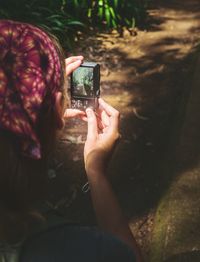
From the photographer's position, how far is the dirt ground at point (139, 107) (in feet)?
12.3

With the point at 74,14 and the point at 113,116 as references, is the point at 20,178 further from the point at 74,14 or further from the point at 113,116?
the point at 74,14

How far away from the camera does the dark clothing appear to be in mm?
1315

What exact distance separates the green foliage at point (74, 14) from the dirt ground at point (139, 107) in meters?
0.18

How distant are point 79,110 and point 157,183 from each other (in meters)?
1.73

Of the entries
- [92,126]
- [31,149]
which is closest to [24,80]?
[31,149]

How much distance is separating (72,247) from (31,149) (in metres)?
0.27

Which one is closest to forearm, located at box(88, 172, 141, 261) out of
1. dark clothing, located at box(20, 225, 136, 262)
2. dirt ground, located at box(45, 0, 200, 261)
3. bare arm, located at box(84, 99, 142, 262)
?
bare arm, located at box(84, 99, 142, 262)

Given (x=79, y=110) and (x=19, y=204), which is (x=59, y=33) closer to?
(x=79, y=110)

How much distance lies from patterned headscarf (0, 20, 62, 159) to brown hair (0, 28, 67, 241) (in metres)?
0.03

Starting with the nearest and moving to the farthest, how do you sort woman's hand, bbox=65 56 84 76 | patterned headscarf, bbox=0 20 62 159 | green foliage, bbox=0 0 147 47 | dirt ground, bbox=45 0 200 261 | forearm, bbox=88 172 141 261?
1. patterned headscarf, bbox=0 20 62 159
2. forearm, bbox=88 172 141 261
3. woman's hand, bbox=65 56 84 76
4. dirt ground, bbox=45 0 200 261
5. green foliage, bbox=0 0 147 47

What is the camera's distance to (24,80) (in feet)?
4.29

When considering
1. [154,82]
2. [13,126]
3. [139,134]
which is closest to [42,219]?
[13,126]

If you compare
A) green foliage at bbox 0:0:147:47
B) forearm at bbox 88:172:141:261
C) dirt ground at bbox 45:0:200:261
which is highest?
forearm at bbox 88:172:141:261

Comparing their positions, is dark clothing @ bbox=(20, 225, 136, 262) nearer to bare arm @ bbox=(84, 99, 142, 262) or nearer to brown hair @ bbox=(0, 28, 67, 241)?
brown hair @ bbox=(0, 28, 67, 241)
